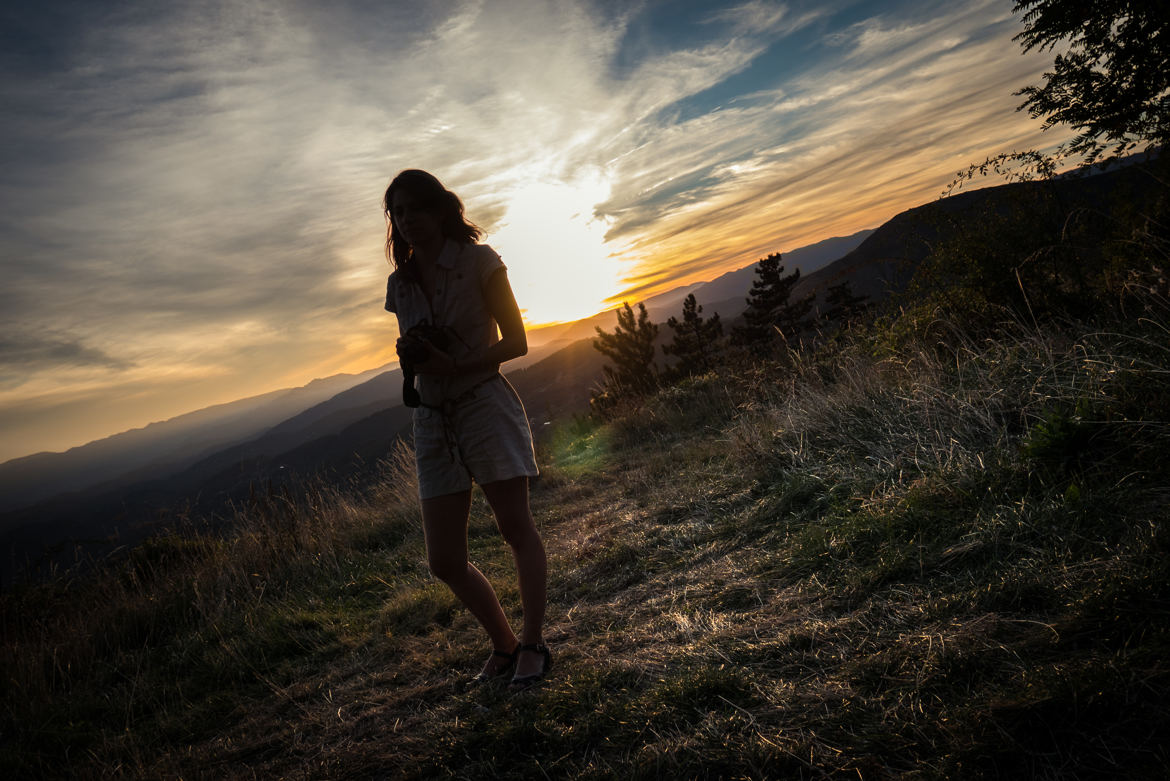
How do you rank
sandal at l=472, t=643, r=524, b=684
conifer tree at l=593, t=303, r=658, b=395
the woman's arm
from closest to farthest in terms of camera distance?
the woman's arm → sandal at l=472, t=643, r=524, b=684 → conifer tree at l=593, t=303, r=658, b=395

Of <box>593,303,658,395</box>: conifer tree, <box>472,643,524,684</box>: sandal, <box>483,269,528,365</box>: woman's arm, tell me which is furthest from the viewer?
<box>593,303,658,395</box>: conifer tree

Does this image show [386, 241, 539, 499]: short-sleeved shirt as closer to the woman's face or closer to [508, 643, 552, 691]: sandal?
the woman's face

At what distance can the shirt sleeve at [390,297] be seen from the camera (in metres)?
2.25

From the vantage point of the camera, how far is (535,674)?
6.83 ft

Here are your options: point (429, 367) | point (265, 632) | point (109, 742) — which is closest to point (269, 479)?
point (265, 632)

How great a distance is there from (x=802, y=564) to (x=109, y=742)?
10.8ft

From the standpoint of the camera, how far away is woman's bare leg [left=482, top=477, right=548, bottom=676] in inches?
80.9

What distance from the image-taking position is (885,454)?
3178mm

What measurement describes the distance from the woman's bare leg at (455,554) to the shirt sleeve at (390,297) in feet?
2.72

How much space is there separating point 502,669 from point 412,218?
1.87 meters

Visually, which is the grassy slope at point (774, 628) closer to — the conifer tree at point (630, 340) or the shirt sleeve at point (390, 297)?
the shirt sleeve at point (390, 297)

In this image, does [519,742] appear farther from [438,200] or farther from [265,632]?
[265,632]

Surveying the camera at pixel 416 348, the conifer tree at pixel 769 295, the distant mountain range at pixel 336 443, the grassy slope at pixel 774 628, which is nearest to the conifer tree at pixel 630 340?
the distant mountain range at pixel 336 443

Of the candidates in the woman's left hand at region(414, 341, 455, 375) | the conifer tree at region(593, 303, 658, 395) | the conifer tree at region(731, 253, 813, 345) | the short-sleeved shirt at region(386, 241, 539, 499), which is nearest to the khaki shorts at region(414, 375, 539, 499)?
the short-sleeved shirt at region(386, 241, 539, 499)
